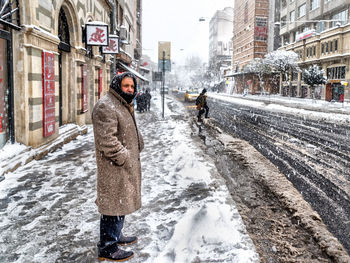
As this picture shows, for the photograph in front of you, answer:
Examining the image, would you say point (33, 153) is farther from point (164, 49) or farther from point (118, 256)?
point (164, 49)

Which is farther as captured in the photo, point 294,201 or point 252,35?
point 252,35

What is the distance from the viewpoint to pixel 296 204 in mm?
4711

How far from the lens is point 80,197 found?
5102 mm

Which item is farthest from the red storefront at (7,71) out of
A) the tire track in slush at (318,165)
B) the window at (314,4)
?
the window at (314,4)

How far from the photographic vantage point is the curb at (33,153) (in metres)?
6.16

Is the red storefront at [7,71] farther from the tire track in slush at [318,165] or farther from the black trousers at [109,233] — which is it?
the tire track in slush at [318,165]

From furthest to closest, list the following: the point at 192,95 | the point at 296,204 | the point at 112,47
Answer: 1. the point at 192,95
2. the point at 112,47
3. the point at 296,204

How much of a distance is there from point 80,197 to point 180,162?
272cm

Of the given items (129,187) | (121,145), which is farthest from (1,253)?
(121,145)

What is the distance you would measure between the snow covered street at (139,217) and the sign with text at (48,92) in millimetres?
1489

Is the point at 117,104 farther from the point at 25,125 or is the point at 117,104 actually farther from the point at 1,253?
the point at 25,125

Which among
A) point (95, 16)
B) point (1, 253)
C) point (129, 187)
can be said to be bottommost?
point (1, 253)

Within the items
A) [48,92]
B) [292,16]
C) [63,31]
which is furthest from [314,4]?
[48,92]

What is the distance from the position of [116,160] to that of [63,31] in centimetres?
905
